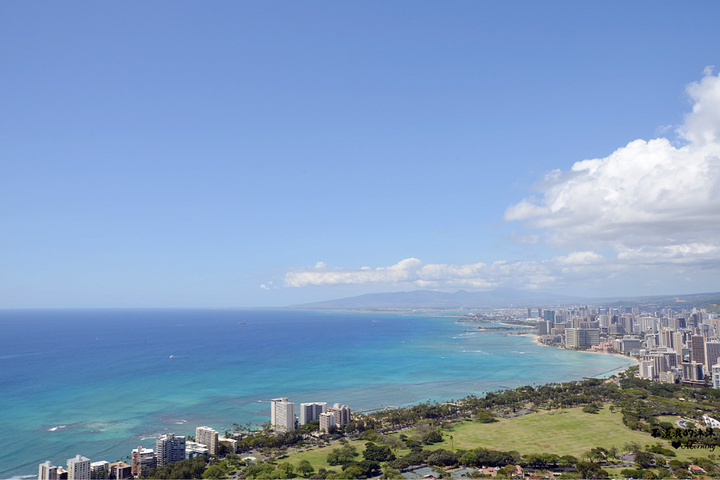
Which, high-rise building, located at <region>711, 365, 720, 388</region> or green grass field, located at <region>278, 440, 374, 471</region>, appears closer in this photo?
green grass field, located at <region>278, 440, 374, 471</region>

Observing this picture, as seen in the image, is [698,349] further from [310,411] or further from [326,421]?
[310,411]

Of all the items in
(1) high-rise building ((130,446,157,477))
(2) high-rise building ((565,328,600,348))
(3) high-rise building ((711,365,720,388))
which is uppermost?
(1) high-rise building ((130,446,157,477))

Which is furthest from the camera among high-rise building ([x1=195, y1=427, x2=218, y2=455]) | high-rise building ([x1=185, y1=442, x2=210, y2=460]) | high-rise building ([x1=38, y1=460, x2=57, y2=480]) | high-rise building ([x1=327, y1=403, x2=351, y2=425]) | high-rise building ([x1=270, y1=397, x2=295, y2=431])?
high-rise building ([x1=327, y1=403, x2=351, y2=425])

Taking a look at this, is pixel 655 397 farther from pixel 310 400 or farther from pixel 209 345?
pixel 209 345

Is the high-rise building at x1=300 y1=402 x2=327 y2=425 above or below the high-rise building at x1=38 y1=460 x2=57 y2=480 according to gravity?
below

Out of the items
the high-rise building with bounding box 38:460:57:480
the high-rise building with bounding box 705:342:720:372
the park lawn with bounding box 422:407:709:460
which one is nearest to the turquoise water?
the high-rise building with bounding box 38:460:57:480

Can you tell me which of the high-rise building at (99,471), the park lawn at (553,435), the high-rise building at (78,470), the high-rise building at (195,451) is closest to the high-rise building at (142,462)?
the high-rise building at (99,471)

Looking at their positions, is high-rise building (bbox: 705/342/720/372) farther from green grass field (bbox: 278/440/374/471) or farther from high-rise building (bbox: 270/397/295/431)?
high-rise building (bbox: 270/397/295/431)
